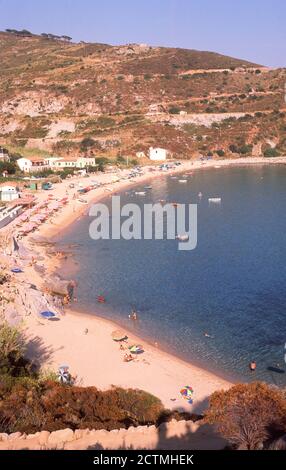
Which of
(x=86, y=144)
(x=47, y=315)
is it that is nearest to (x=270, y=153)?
(x=86, y=144)

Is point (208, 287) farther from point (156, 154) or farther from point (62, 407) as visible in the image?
point (156, 154)

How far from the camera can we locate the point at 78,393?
16891mm

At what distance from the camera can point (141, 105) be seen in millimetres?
118812

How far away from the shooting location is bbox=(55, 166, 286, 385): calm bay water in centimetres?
2586

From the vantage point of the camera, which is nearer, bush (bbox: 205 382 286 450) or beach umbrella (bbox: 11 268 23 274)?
bush (bbox: 205 382 286 450)

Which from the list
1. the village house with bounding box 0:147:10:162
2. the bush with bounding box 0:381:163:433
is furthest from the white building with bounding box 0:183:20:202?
the bush with bounding box 0:381:163:433

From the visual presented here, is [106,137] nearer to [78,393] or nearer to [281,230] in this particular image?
[281,230]

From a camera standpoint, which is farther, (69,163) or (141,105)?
(141,105)

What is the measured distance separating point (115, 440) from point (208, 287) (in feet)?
73.2

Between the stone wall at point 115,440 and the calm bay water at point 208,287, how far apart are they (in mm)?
9837

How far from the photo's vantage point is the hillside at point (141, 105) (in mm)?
106875

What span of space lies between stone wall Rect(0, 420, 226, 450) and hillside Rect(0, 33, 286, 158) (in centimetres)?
8944

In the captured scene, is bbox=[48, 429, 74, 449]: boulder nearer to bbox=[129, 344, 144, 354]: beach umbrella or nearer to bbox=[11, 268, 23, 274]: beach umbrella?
bbox=[129, 344, 144, 354]: beach umbrella
